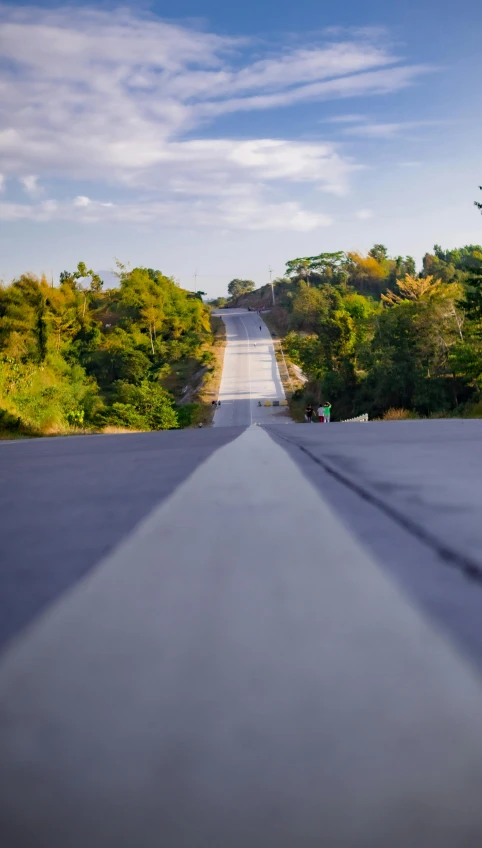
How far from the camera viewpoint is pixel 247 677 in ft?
3.70

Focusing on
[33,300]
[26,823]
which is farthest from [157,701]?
[33,300]

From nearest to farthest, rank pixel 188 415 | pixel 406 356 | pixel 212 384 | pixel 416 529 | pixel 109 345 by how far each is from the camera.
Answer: pixel 416 529, pixel 406 356, pixel 188 415, pixel 212 384, pixel 109 345

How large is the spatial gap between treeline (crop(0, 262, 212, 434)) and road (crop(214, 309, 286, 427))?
2.42 metres

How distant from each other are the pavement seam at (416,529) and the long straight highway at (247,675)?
0.01 metres

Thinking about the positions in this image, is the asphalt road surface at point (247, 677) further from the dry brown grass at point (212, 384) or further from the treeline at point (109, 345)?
the dry brown grass at point (212, 384)

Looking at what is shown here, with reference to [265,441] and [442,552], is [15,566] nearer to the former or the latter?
[442,552]

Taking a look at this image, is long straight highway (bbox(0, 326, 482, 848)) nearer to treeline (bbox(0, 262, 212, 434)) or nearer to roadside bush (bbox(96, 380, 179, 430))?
treeline (bbox(0, 262, 212, 434))

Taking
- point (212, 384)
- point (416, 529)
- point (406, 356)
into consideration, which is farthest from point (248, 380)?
point (416, 529)

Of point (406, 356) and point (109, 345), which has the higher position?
point (109, 345)

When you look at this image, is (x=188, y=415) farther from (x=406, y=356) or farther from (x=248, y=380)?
(x=406, y=356)

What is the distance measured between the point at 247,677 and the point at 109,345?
5543cm

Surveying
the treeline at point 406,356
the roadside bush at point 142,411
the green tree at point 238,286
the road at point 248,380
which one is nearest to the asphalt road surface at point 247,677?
the treeline at point 406,356

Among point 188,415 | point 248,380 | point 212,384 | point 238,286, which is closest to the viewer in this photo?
point 188,415

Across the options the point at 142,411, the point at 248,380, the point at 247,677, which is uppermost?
the point at 248,380
